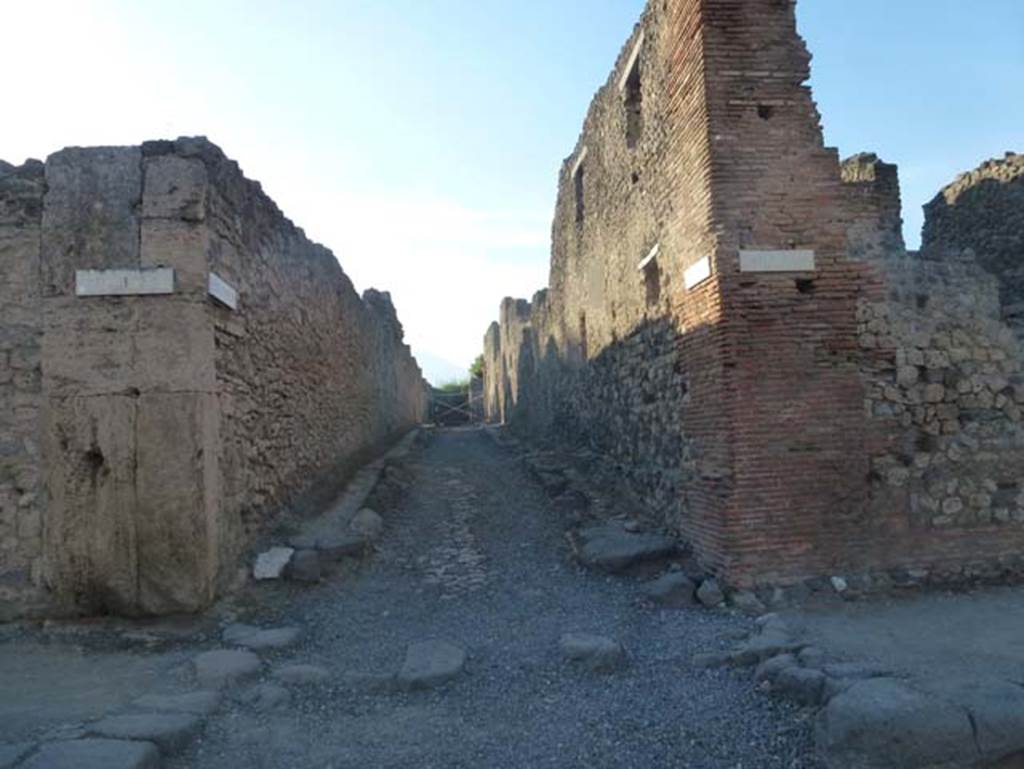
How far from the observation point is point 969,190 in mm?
10281

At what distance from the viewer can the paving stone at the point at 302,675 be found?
503cm

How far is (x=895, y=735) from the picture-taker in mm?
3756

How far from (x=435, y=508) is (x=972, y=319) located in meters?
6.43

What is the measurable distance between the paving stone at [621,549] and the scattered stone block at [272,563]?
109 inches

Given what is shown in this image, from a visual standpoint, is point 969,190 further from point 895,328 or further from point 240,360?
point 240,360

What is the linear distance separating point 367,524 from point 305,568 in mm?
1579

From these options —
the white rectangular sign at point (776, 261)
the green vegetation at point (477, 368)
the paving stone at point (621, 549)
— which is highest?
the green vegetation at point (477, 368)

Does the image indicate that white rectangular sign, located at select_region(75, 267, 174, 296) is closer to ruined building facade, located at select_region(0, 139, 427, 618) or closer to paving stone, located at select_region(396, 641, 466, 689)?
ruined building facade, located at select_region(0, 139, 427, 618)

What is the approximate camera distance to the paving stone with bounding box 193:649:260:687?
4.96 metres

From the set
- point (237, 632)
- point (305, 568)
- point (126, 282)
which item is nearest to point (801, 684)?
point (237, 632)

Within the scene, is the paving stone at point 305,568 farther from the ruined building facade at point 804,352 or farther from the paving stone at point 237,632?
the ruined building facade at point 804,352

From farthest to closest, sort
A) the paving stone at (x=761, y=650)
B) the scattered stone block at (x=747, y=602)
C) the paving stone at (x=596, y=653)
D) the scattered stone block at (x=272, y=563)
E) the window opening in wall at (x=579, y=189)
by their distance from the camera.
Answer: the window opening in wall at (x=579, y=189), the scattered stone block at (x=272, y=563), the scattered stone block at (x=747, y=602), the paving stone at (x=596, y=653), the paving stone at (x=761, y=650)

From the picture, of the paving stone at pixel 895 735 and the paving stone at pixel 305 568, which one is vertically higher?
the paving stone at pixel 305 568

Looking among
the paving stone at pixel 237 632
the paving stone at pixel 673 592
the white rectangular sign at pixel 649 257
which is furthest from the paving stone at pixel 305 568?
the white rectangular sign at pixel 649 257
